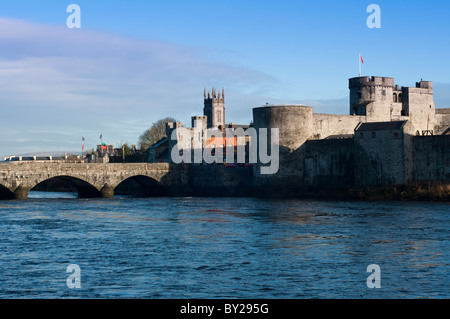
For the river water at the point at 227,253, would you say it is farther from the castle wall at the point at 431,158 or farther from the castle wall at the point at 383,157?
the castle wall at the point at 383,157

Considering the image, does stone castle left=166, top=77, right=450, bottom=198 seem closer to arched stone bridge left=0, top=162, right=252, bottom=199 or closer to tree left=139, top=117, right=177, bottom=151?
arched stone bridge left=0, top=162, right=252, bottom=199

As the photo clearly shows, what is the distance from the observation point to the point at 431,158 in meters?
59.2

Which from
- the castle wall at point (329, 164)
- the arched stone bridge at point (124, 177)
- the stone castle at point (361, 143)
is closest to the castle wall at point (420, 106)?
the stone castle at point (361, 143)

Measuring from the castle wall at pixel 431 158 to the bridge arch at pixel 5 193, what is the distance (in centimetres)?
3597

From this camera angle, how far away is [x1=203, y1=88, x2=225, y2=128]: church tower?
5561 inches

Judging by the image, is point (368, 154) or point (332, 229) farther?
point (368, 154)

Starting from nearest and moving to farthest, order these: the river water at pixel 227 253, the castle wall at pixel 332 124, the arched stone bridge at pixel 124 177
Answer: the river water at pixel 227 253 < the arched stone bridge at pixel 124 177 < the castle wall at pixel 332 124

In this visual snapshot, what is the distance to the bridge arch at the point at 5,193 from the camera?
198 feet

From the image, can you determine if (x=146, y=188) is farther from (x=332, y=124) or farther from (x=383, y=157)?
(x=383, y=157)
